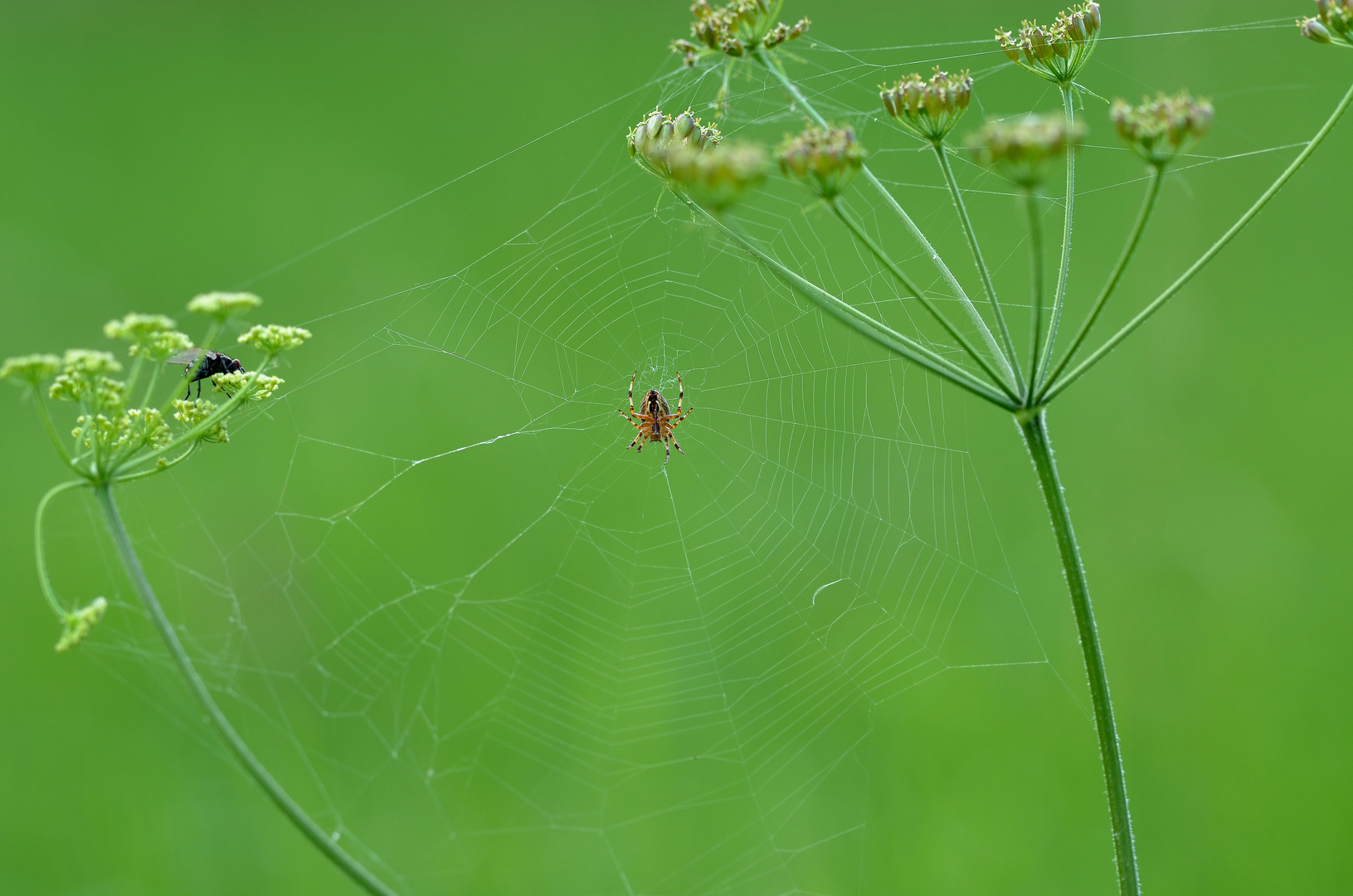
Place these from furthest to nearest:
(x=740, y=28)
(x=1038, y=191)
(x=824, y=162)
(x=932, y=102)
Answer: (x=740, y=28)
(x=932, y=102)
(x=824, y=162)
(x=1038, y=191)

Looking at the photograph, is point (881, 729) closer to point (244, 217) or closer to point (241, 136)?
point (244, 217)

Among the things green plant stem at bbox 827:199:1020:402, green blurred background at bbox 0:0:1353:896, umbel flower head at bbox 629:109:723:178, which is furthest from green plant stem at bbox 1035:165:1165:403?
green blurred background at bbox 0:0:1353:896

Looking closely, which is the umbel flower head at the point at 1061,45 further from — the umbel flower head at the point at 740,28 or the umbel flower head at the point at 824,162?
the umbel flower head at the point at 824,162

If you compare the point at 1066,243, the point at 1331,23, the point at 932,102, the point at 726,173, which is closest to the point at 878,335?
the point at 726,173

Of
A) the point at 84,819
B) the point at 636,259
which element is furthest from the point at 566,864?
the point at 636,259

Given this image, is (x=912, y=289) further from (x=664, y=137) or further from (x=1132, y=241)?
(x=664, y=137)

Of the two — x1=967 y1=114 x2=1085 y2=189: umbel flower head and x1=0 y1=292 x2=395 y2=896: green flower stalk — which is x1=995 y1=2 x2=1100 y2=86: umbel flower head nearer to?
x1=967 y1=114 x2=1085 y2=189: umbel flower head

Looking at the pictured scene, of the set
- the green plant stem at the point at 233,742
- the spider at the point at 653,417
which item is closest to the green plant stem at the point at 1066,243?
the green plant stem at the point at 233,742
